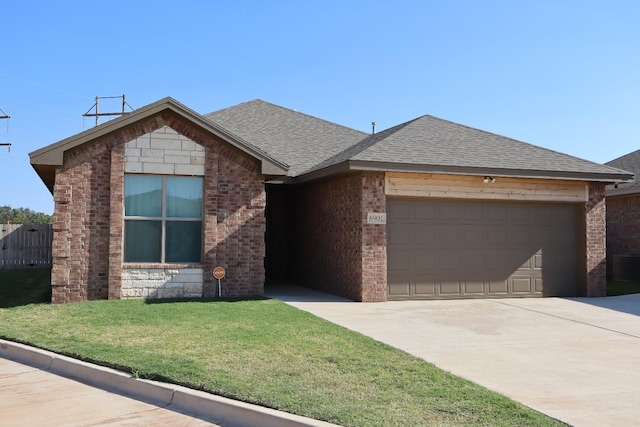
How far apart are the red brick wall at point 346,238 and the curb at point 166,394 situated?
7.23 meters

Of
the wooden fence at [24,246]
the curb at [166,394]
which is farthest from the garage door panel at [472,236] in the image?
the wooden fence at [24,246]

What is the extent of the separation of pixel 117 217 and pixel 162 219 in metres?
0.96

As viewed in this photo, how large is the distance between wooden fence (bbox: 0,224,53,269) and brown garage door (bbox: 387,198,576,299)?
16.1m

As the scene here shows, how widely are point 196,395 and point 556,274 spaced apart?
39.1 ft

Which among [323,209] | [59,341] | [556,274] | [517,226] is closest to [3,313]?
[59,341]

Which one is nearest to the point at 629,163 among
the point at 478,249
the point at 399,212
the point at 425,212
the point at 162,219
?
the point at 478,249

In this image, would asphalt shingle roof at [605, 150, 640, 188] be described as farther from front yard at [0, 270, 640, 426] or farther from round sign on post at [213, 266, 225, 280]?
front yard at [0, 270, 640, 426]

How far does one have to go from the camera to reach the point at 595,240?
602 inches

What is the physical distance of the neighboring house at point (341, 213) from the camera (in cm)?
1262

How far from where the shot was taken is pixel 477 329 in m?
10.2

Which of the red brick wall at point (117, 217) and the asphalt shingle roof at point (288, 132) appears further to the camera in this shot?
the asphalt shingle roof at point (288, 132)

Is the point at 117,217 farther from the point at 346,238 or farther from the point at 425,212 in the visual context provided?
the point at 425,212

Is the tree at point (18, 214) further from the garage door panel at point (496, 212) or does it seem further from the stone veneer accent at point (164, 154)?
the garage door panel at point (496, 212)

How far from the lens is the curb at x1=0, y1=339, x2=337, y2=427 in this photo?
17.4 ft
